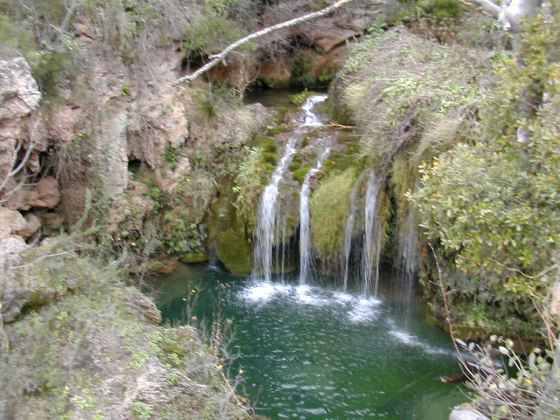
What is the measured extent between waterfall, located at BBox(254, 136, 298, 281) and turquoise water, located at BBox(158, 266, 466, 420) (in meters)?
0.35

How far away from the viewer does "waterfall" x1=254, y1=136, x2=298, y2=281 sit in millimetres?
10320

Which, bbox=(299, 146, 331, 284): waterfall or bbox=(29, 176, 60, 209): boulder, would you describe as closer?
bbox=(29, 176, 60, 209): boulder

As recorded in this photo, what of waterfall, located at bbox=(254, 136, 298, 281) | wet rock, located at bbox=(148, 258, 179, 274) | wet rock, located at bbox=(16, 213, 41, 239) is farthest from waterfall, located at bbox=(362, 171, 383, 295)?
wet rock, located at bbox=(16, 213, 41, 239)

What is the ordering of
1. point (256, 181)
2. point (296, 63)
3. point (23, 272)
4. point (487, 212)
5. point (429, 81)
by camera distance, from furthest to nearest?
1. point (296, 63)
2. point (256, 181)
3. point (429, 81)
4. point (23, 272)
5. point (487, 212)

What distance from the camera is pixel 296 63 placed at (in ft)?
47.6

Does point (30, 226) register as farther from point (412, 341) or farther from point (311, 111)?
point (311, 111)

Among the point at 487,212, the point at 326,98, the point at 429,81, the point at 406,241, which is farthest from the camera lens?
the point at 326,98

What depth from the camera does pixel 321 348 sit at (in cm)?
833

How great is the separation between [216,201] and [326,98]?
12.8 ft

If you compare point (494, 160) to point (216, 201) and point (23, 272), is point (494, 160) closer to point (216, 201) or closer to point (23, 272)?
point (23, 272)

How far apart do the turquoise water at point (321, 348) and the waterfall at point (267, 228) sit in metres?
0.35

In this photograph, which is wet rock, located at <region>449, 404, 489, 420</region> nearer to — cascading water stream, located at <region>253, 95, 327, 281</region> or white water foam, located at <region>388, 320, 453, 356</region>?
white water foam, located at <region>388, 320, 453, 356</region>

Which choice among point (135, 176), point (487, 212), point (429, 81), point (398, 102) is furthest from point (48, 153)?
point (487, 212)

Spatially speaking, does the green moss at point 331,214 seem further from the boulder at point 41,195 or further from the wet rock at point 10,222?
the wet rock at point 10,222
